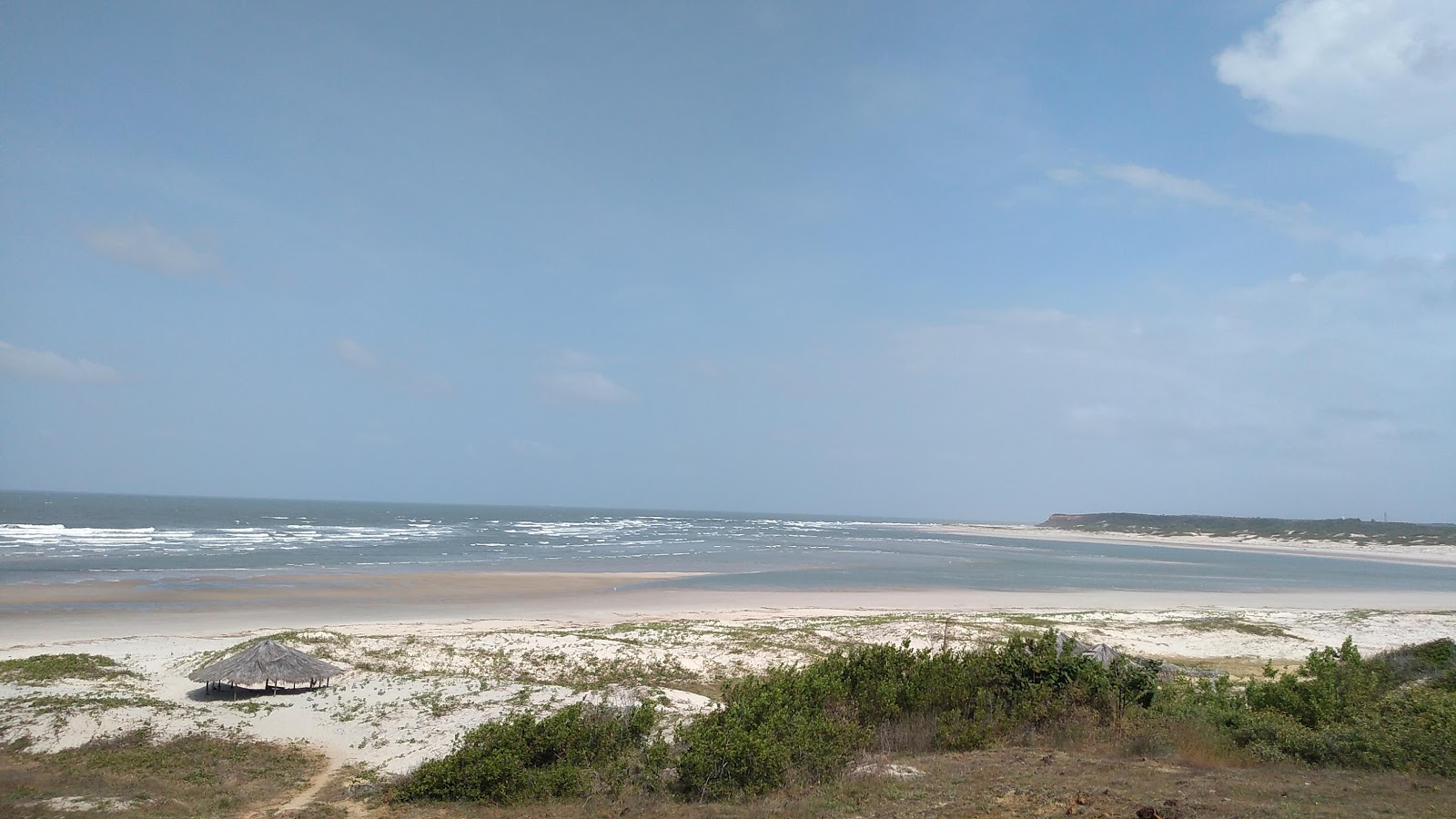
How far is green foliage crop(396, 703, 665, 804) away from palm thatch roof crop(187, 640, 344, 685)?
5.82 metres

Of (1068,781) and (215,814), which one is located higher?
(1068,781)

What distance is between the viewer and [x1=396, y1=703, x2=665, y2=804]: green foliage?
32.0 feet

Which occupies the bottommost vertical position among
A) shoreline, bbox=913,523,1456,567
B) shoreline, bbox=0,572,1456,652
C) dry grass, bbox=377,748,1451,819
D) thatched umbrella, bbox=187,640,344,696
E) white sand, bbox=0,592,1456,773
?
shoreline, bbox=913,523,1456,567

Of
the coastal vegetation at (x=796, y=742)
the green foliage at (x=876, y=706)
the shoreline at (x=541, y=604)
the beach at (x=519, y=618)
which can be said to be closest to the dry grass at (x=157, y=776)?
the coastal vegetation at (x=796, y=742)

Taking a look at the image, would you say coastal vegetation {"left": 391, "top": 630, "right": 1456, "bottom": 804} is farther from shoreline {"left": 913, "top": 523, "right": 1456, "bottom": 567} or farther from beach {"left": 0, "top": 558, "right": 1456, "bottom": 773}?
shoreline {"left": 913, "top": 523, "right": 1456, "bottom": 567}

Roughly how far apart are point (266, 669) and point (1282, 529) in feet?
486

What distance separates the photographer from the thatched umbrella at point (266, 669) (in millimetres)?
14625

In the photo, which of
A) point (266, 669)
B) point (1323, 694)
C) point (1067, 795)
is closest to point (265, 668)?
point (266, 669)

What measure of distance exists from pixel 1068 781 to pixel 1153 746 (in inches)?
85.4

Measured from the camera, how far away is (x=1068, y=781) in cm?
845

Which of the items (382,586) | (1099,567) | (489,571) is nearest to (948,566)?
(1099,567)

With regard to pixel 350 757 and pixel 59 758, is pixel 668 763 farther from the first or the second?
pixel 59 758

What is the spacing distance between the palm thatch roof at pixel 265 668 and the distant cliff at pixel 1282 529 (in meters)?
125

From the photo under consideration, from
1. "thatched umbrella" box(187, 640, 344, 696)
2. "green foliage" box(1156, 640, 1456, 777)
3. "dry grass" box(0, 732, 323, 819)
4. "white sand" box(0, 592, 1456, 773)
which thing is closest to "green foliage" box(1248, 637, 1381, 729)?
"green foliage" box(1156, 640, 1456, 777)
